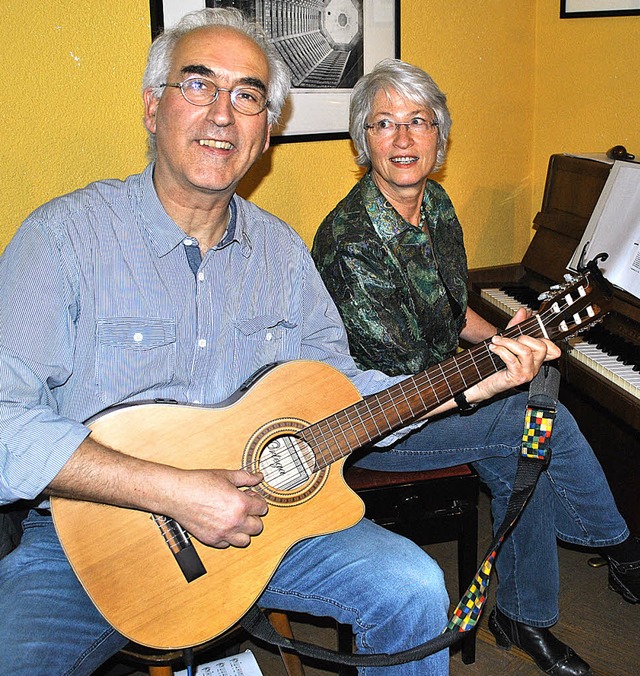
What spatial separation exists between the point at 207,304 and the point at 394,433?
51 centimetres

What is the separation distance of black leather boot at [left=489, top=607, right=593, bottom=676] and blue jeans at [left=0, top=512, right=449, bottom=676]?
648mm

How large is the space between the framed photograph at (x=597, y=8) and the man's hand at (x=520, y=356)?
1.62 metres

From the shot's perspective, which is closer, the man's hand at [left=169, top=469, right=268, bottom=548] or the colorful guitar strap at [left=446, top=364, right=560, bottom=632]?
the man's hand at [left=169, top=469, right=268, bottom=548]

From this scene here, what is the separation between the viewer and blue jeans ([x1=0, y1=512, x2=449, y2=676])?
1381mm

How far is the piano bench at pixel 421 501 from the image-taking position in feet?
6.38

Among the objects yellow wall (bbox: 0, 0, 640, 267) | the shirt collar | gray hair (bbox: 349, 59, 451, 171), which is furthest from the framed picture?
the shirt collar

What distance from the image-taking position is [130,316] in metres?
1.59

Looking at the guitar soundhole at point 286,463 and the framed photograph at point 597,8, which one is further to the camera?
the framed photograph at point 597,8

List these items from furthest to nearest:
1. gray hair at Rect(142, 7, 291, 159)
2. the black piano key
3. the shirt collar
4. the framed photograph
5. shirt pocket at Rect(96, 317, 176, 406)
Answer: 1. the framed photograph
2. the black piano key
3. the shirt collar
4. gray hair at Rect(142, 7, 291, 159)
5. shirt pocket at Rect(96, 317, 176, 406)

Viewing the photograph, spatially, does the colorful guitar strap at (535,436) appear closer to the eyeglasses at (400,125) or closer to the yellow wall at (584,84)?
the eyeglasses at (400,125)

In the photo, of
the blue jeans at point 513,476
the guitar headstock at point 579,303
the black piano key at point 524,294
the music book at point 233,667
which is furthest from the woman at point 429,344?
the music book at point 233,667

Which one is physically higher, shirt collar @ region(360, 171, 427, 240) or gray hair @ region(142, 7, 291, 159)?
gray hair @ region(142, 7, 291, 159)

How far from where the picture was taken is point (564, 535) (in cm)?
215

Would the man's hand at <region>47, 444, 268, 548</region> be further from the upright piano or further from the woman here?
the upright piano
